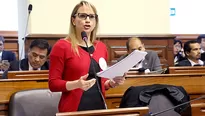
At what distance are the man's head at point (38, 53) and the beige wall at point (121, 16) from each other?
51.7 inches

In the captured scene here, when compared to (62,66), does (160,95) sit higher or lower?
lower

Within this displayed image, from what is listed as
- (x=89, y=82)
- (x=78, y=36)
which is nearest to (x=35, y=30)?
(x=78, y=36)

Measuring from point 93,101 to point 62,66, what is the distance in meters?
0.22

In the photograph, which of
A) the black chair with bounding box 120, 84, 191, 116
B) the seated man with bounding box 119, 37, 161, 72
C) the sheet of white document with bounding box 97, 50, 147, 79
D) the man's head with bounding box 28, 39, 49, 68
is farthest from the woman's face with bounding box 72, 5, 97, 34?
the seated man with bounding box 119, 37, 161, 72

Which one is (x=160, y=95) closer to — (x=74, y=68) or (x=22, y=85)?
(x=74, y=68)

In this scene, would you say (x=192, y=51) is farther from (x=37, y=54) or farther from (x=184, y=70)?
(x=37, y=54)

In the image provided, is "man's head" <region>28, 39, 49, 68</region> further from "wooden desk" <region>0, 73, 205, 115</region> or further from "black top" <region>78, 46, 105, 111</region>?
"black top" <region>78, 46, 105, 111</region>

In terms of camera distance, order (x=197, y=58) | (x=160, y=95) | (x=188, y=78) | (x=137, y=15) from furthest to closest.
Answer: (x=137, y=15) < (x=197, y=58) < (x=188, y=78) < (x=160, y=95)

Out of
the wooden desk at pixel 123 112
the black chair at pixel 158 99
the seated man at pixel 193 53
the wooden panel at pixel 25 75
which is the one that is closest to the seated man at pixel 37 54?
the wooden panel at pixel 25 75

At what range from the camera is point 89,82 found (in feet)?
4.76

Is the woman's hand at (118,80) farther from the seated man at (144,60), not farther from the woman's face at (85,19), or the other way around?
the seated man at (144,60)

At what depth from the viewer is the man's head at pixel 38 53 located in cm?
323

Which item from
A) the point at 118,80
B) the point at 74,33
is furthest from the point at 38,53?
the point at 118,80

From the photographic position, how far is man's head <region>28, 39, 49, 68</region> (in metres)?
3.23
